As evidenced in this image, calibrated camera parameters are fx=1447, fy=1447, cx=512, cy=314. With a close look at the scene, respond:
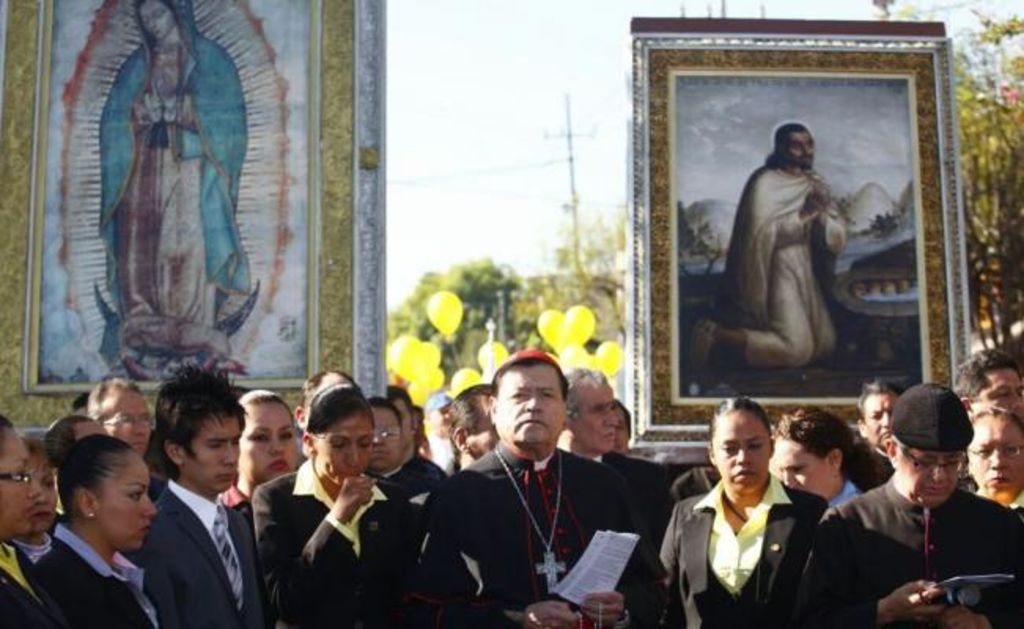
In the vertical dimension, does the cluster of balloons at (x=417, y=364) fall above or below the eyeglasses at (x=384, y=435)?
above

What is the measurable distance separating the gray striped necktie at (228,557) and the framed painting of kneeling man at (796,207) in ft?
21.3

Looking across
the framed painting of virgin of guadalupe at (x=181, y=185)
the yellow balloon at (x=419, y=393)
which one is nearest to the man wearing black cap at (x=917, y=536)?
the framed painting of virgin of guadalupe at (x=181, y=185)

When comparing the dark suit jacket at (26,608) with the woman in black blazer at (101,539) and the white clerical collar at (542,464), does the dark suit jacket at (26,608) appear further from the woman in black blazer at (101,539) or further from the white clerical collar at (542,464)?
the white clerical collar at (542,464)

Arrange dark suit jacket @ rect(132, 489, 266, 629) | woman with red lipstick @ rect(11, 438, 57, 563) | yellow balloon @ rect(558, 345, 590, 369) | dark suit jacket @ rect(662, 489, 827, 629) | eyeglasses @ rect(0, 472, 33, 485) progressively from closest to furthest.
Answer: eyeglasses @ rect(0, 472, 33, 485) → woman with red lipstick @ rect(11, 438, 57, 563) → dark suit jacket @ rect(132, 489, 266, 629) → dark suit jacket @ rect(662, 489, 827, 629) → yellow balloon @ rect(558, 345, 590, 369)

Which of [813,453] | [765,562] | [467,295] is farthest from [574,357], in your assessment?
[467,295]

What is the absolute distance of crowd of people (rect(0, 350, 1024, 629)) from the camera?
448cm

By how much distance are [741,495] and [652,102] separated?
6198 mm

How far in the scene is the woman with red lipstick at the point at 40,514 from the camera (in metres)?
4.39

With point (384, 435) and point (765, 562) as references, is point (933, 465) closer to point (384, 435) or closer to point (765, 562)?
point (765, 562)

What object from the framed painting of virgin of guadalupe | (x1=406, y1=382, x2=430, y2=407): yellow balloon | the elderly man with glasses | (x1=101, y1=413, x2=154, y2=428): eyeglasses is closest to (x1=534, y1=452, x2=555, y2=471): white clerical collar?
the elderly man with glasses

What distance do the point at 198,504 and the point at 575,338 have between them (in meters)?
11.7

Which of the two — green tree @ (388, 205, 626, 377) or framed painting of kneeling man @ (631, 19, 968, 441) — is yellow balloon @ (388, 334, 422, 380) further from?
green tree @ (388, 205, 626, 377)

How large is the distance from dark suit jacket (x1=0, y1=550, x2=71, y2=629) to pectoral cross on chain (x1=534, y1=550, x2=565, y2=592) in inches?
67.4

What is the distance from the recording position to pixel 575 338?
16.6 metres
